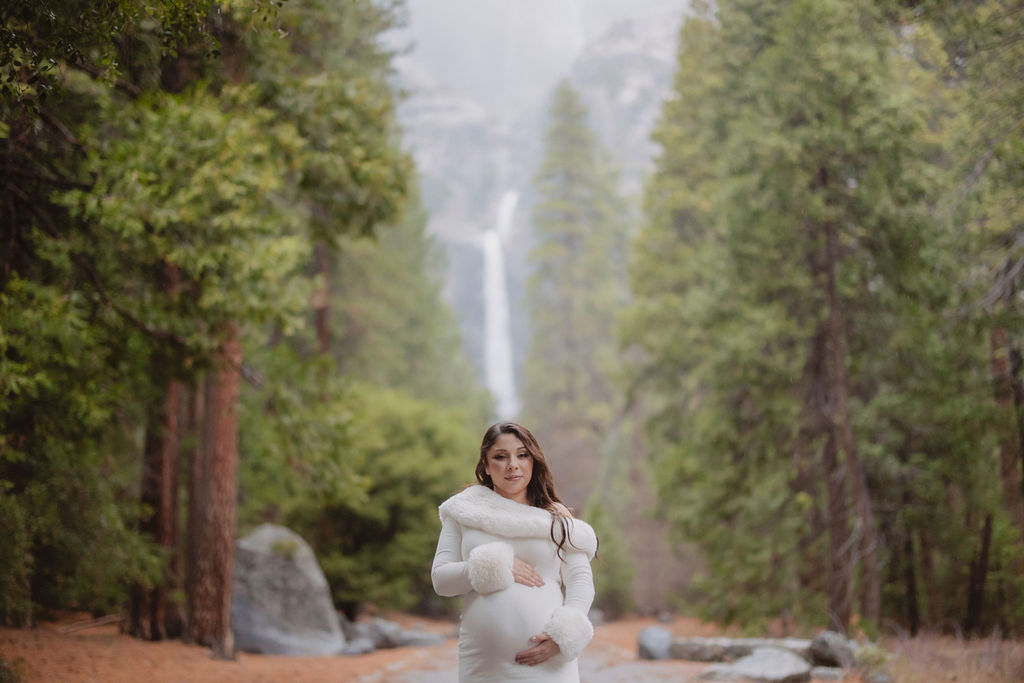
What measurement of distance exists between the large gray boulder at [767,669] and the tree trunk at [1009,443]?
4.20 metres

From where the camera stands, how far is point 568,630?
3.45 meters

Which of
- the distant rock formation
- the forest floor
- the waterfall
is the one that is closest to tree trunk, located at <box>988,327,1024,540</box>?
the forest floor

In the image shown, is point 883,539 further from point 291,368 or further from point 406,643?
point 291,368

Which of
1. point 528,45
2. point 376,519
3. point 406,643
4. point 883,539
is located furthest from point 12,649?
point 528,45

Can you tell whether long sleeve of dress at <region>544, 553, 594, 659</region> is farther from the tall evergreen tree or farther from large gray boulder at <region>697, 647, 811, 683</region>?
the tall evergreen tree

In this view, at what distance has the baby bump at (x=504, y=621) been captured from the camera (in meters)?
3.49

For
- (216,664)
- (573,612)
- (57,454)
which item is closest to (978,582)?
(216,664)

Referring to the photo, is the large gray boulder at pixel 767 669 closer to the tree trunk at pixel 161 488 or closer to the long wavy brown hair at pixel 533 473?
the long wavy brown hair at pixel 533 473

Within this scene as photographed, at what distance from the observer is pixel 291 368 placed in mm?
10859

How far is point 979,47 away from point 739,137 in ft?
15.7

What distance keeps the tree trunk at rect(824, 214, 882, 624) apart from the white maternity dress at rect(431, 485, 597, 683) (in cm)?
996

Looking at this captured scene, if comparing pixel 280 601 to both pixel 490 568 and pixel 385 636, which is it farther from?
pixel 490 568

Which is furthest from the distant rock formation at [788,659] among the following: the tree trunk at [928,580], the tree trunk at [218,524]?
the tree trunk at [218,524]

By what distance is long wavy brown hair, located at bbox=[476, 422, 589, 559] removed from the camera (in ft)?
12.4
